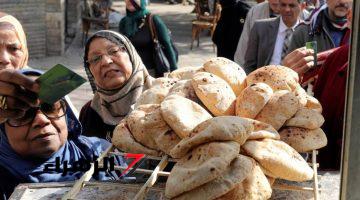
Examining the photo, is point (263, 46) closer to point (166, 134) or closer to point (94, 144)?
point (94, 144)

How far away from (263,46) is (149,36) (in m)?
1.10

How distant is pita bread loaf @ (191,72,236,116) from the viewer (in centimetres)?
223

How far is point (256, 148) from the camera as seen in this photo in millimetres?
1974

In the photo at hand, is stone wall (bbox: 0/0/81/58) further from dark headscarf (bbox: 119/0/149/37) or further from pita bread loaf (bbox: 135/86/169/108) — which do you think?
pita bread loaf (bbox: 135/86/169/108)

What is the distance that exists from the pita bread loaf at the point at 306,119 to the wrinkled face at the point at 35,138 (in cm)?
130

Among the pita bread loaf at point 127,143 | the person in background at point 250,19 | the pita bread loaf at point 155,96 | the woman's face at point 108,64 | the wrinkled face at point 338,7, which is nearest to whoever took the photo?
the pita bread loaf at point 127,143

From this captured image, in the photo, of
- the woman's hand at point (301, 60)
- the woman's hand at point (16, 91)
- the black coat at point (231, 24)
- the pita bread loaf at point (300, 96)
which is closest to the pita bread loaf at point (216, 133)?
the pita bread loaf at point (300, 96)

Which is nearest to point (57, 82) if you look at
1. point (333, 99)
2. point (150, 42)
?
point (333, 99)

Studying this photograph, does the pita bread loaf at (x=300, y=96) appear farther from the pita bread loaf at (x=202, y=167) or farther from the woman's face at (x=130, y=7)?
the woman's face at (x=130, y=7)

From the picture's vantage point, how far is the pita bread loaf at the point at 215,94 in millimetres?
2233

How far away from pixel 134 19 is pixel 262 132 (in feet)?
13.9

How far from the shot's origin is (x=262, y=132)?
Result: 6.67ft

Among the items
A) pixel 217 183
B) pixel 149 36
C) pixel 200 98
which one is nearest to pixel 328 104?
pixel 200 98

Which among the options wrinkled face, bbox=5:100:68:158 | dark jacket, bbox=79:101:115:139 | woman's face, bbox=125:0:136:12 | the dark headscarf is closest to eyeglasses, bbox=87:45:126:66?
dark jacket, bbox=79:101:115:139
